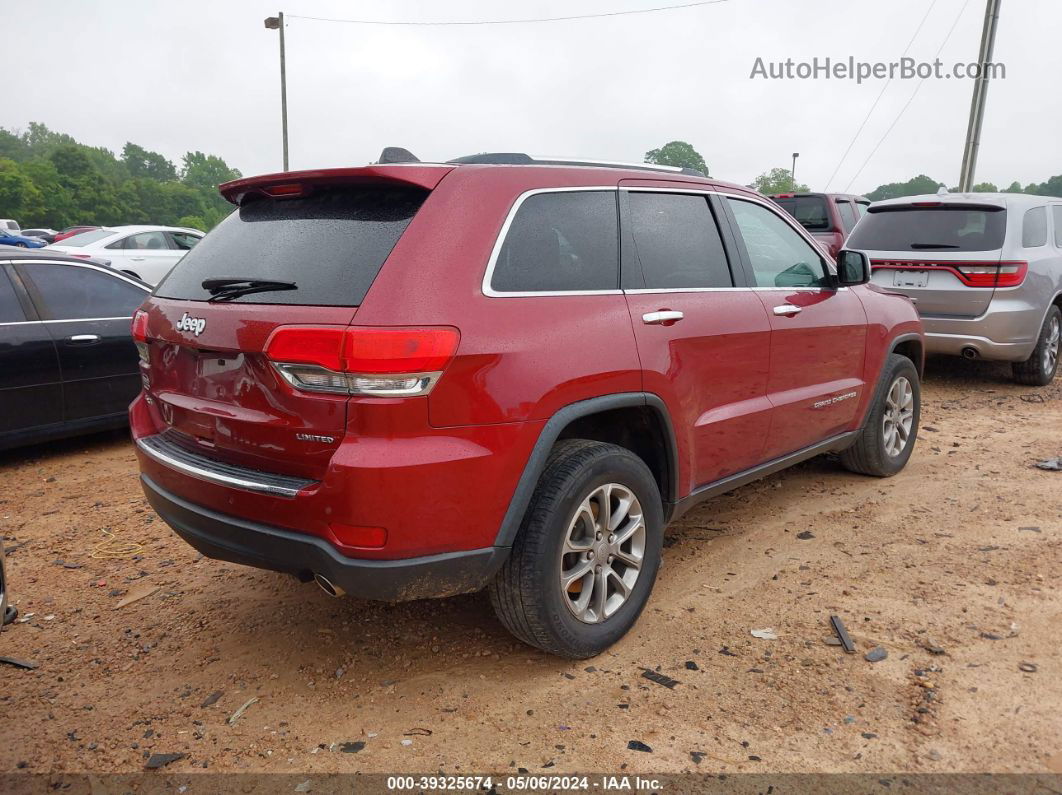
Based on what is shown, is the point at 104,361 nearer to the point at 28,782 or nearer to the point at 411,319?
the point at 28,782

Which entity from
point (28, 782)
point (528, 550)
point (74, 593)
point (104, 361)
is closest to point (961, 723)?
point (528, 550)

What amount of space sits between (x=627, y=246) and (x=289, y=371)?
4.71 ft

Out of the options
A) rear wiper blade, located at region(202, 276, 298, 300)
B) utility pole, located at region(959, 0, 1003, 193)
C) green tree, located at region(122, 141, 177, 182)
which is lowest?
rear wiper blade, located at region(202, 276, 298, 300)

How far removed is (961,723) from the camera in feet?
8.55

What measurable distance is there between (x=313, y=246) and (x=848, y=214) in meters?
11.8

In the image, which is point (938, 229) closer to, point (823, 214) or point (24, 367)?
point (823, 214)

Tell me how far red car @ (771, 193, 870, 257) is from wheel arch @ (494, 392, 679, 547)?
9233 millimetres

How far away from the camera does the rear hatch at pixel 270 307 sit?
2471 mm

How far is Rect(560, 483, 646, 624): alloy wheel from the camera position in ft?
9.52

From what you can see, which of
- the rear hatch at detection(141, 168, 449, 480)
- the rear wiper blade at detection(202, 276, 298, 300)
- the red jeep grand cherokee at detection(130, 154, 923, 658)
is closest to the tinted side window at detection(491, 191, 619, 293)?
the red jeep grand cherokee at detection(130, 154, 923, 658)

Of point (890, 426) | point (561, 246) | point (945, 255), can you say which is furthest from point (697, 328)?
point (945, 255)

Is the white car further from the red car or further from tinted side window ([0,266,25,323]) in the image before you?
the red car

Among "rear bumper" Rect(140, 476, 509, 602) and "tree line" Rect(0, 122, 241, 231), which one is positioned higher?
"tree line" Rect(0, 122, 241, 231)

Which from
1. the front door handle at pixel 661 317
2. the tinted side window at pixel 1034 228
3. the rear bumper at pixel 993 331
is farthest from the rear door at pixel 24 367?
the tinted side window at pixel 1034 228
